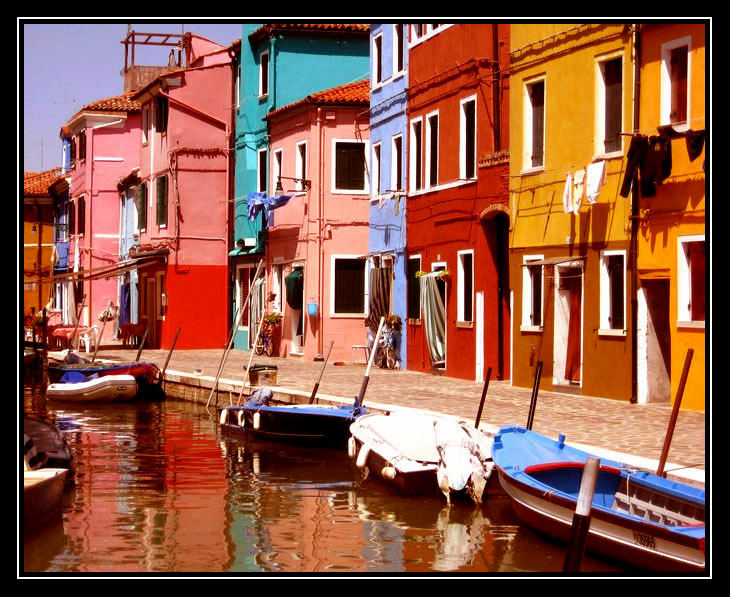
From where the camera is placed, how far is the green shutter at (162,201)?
147ft

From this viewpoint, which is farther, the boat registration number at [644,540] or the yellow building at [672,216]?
the yellow building at [672,216]

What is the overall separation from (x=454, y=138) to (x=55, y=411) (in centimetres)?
1030

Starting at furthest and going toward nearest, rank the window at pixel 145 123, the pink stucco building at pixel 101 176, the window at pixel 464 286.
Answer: the pink stucco building at pixel 101 176
the window at pixel 145 123
the window at pixel 464 286

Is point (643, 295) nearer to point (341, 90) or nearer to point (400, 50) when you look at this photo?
point (400, 50)

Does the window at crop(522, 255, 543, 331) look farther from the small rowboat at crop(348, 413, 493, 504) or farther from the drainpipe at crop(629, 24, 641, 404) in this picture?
the small rowboat at crop(348, 413, 493, 504)

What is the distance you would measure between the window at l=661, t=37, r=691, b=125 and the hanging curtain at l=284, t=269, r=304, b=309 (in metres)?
17.8

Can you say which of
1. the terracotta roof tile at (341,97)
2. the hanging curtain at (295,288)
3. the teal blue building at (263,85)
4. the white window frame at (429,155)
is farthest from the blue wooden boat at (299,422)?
the teal blue building at (263,85)

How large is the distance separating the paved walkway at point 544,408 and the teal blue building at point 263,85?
8.67m

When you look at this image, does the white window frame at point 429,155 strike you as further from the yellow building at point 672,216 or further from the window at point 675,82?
the window at point 675,82

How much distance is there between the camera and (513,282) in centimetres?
2545

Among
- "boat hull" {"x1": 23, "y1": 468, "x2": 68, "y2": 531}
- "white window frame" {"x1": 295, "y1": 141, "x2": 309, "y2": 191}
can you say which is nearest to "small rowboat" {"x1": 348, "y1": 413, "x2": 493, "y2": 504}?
"boat hull" {"x1": 23, "y1": 468, "x2": 68, "y2": 531}

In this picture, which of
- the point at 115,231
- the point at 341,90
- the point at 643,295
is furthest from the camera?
the point at 115,231

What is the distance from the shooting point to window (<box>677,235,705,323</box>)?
19938 millimetres
